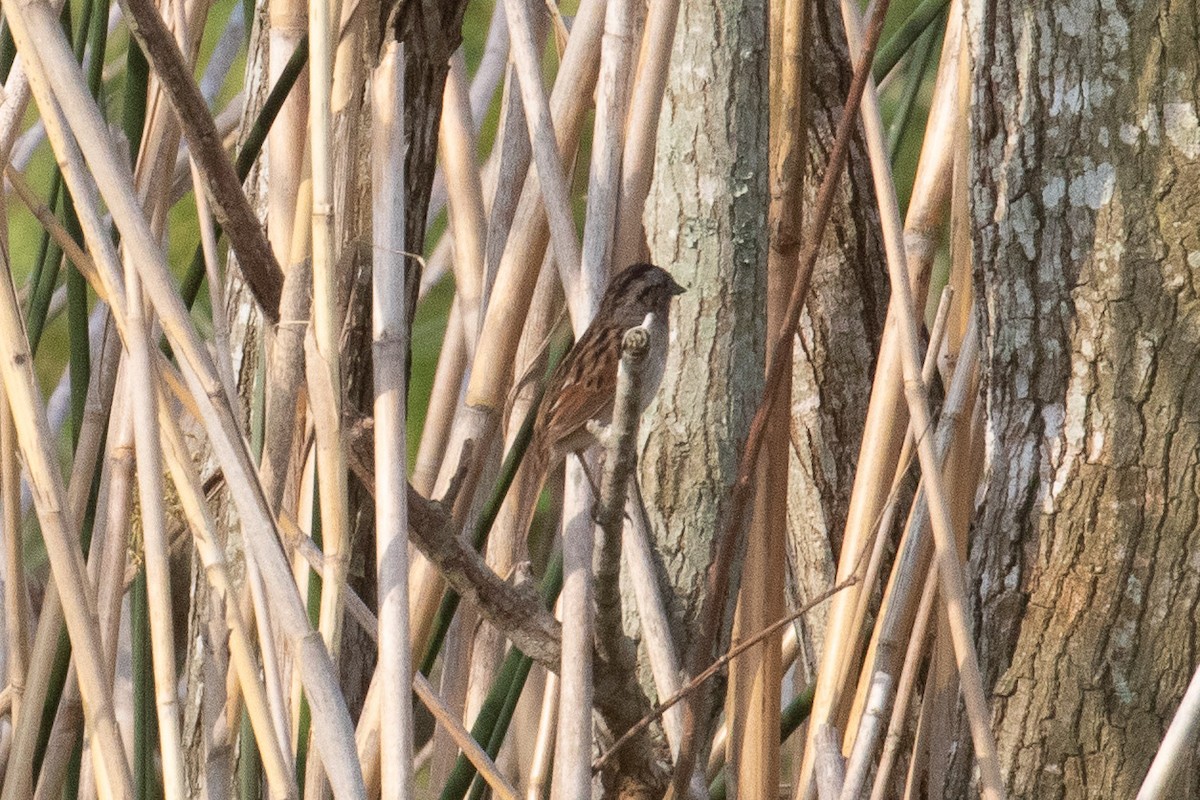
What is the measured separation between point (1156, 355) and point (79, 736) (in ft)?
5.16

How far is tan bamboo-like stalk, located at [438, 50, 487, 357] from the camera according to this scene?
220 centimetres

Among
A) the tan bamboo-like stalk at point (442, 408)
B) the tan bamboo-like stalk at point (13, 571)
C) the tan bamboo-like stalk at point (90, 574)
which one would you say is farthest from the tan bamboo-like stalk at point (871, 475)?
the tan bamboo-like stalk at point (13, 571)

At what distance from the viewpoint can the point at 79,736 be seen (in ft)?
6.63

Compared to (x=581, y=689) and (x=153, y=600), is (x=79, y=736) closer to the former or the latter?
(x=153, y=600)

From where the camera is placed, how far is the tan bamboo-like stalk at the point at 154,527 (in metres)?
1.42

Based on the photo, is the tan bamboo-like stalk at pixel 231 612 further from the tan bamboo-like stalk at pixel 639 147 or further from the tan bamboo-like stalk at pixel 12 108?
the tan bamboo-like stalk at pixel 639 147

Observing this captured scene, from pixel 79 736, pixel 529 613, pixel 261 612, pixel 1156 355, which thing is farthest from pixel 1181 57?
pixel 79 736

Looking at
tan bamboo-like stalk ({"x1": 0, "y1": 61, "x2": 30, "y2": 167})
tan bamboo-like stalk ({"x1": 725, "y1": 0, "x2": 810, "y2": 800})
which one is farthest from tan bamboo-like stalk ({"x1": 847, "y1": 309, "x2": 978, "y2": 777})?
tan bamboo-like stalk ({"x1": 0, "y1": 61, "x2": 30, "y2": 167})

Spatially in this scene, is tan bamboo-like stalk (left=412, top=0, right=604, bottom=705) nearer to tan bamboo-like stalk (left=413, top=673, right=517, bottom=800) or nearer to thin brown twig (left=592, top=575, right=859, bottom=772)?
tan bamboo-like stalk (left=413, top=673, right=517, bottom=800)

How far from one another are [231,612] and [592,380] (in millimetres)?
852

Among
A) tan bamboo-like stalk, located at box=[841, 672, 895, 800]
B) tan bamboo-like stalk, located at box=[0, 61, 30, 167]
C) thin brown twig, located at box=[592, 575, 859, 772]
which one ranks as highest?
tan bamboo-like stalk, located at box=[0, 61, 30, 167]

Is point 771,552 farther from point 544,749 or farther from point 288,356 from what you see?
point 288,356

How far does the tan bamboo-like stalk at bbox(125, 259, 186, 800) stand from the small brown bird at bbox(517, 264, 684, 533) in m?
0.57

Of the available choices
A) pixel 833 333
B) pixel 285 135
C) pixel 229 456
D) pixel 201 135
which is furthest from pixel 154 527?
pixel 833 333
